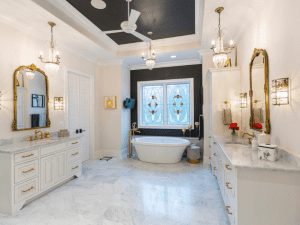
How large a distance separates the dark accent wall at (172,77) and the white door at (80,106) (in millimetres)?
1547

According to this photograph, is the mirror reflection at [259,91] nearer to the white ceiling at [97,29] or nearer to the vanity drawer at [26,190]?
the white ceiling at [97,29]

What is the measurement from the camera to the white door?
444cm

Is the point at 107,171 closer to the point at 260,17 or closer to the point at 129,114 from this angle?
the point at 129,114

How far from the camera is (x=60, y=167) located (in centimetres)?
330

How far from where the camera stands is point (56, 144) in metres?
3.24

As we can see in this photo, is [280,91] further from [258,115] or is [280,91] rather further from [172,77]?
[172,77]

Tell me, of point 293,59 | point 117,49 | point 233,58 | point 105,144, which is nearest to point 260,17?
point 293,59

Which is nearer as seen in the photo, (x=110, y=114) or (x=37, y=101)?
(x=37, y=101)

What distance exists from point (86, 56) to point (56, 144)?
2648mm

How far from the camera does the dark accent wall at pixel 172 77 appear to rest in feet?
17.7

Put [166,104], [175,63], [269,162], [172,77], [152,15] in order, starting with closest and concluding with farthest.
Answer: [269,162] → [152,15] → [175,63] → [172,77] → [166,104]

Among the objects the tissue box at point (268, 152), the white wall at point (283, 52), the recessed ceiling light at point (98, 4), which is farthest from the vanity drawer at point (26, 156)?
the white wall at point (283, 52)

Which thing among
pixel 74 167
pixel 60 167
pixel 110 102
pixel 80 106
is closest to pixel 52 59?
pixel 80 106

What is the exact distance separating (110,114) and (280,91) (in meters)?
4.35
